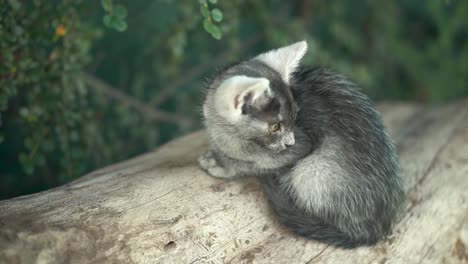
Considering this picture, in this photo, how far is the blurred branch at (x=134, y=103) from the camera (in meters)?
4.52

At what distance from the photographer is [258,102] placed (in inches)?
117

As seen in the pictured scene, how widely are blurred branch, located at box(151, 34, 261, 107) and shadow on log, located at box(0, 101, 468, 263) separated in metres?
1.43

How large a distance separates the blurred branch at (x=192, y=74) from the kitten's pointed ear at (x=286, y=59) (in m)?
2.03

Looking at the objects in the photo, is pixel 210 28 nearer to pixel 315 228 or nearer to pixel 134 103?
pixel 315 228

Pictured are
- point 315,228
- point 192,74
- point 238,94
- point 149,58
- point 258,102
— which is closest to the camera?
point 238,94

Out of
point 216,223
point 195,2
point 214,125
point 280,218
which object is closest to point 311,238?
point 280,218

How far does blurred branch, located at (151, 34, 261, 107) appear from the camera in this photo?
5.20 metres

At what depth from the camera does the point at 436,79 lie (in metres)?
6.62

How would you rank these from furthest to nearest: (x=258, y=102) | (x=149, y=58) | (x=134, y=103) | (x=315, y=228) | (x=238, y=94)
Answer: (x=149, y=58) < (x=134, y=103) < (x=315, y=228) < (x=258, y=102) < (x=238, y=94)

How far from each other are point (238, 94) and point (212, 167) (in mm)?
595

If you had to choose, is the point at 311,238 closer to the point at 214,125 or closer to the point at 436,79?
the point at 214,125

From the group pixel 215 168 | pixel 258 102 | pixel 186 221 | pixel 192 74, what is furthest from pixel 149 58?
pixel 186 221

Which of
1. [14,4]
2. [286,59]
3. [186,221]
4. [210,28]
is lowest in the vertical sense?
[186,221]

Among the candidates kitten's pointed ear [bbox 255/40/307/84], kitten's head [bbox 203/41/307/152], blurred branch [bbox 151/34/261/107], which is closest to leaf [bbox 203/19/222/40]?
kitten's head [bbox 203/41/307/152]
